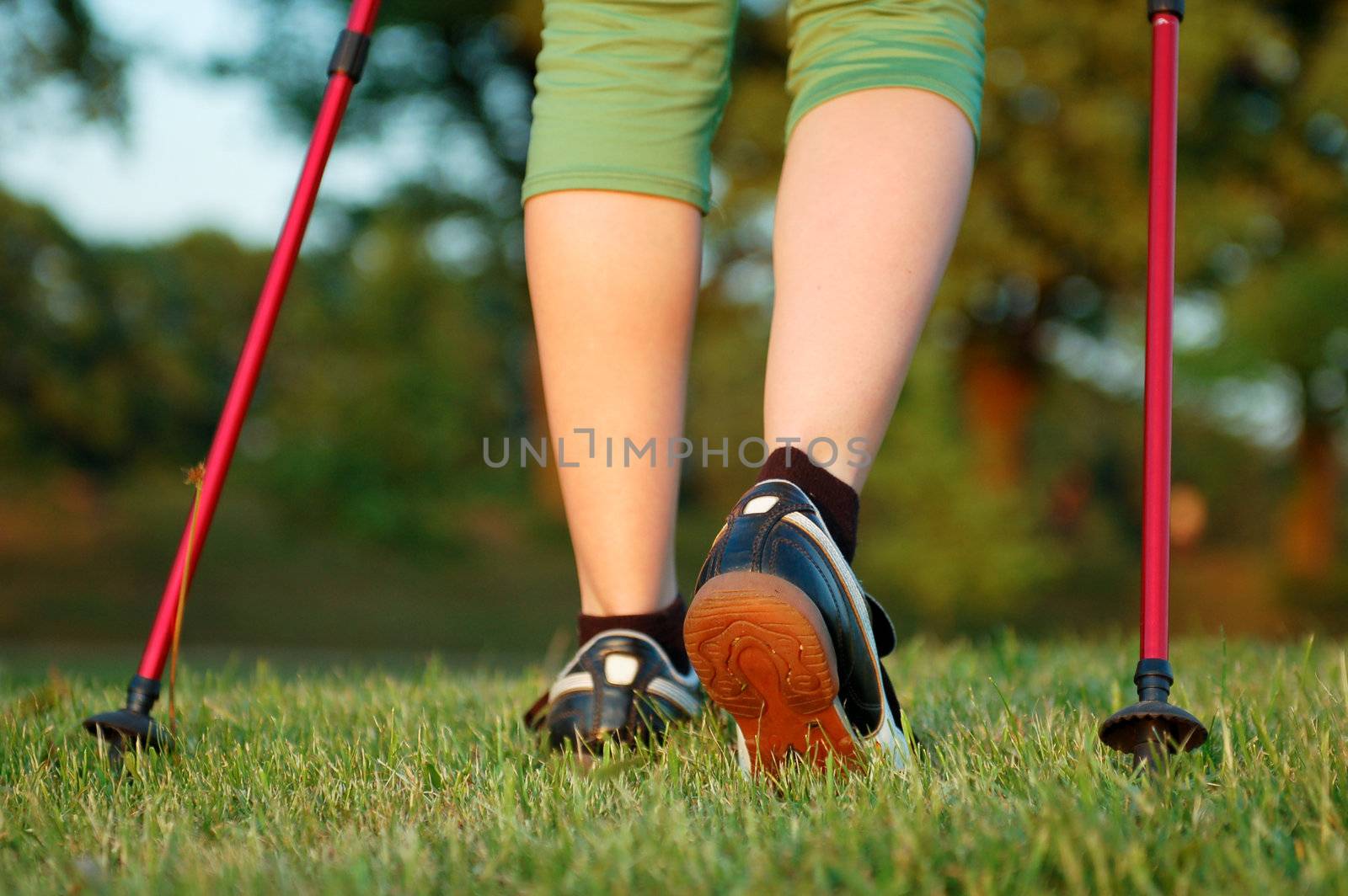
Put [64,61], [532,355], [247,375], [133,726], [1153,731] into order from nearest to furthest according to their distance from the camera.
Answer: [1153,731] < [133,726] < [247,375] < [64,61] < [532,355]

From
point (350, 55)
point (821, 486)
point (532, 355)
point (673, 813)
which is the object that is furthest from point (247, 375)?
point (532, 355)

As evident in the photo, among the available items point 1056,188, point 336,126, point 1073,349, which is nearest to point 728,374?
point 1073,349

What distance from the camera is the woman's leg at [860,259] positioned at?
1.30 metres

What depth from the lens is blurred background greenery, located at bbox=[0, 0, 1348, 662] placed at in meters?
14.0

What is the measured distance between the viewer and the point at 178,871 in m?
0.95

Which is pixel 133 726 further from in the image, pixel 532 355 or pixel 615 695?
pixel 532 355

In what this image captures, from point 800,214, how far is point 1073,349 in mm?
18633

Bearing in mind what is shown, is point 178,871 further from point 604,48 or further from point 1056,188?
point 1056,188

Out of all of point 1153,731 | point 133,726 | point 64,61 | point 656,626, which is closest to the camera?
point 1153,731

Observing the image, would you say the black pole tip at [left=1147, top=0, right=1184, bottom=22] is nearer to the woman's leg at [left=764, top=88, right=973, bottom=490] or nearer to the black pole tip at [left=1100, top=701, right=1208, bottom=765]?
the woman's leg at [left=764, top=88, right=973, bottom=490]

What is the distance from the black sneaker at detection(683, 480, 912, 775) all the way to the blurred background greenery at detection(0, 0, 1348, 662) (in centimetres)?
1155

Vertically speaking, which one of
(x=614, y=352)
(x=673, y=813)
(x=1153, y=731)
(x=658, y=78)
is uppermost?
(x=658, y=78)

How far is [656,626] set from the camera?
1536mm

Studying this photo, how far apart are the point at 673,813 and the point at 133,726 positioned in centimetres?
79
